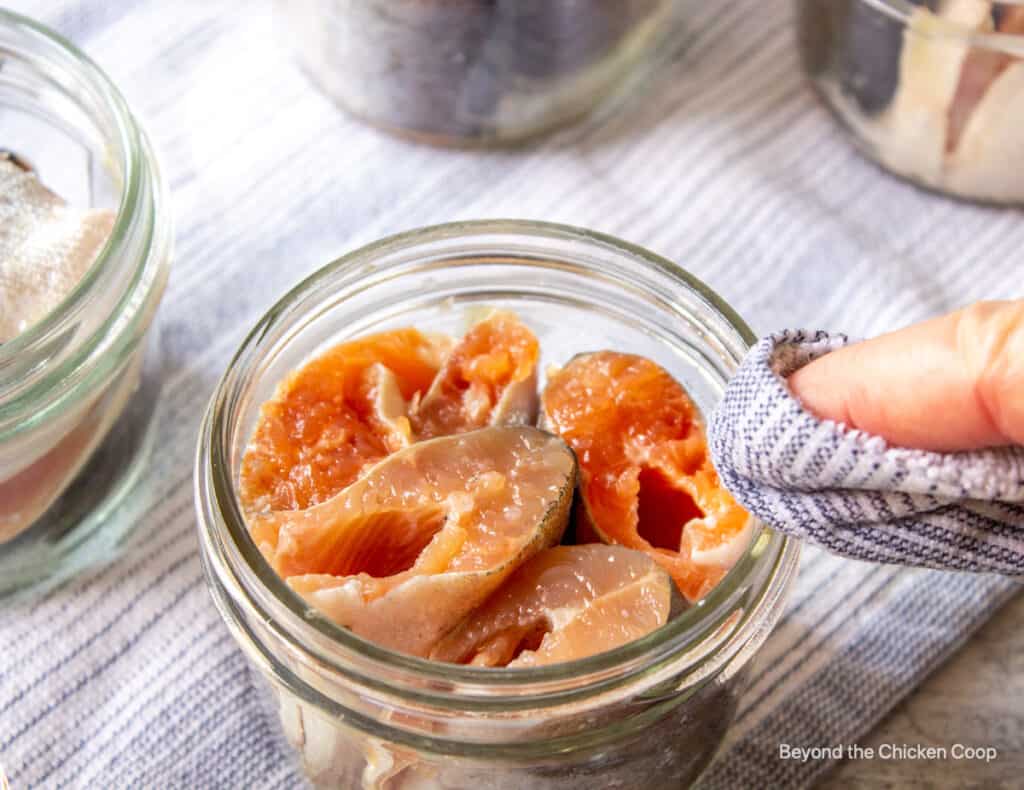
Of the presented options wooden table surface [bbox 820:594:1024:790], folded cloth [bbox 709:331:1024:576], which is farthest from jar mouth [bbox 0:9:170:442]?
wooden table surface [bbox 820:594:1024:790]

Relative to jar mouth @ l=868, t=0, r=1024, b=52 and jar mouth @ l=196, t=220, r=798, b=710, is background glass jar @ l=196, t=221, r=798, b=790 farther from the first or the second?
jar mouth @ l=868, t=0, r=1024, b=52

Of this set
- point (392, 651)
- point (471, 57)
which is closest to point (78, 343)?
point (392, 651)

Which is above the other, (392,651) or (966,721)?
(392,651)

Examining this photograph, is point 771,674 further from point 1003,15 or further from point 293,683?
point 1003,15

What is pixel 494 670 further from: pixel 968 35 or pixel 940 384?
pixel 968 35

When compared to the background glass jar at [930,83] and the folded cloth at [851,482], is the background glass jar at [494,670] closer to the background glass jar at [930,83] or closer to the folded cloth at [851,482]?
the folded cloth at [851,482]

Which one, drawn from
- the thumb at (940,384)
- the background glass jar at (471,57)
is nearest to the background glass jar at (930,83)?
the background glass jar at (471,57)
